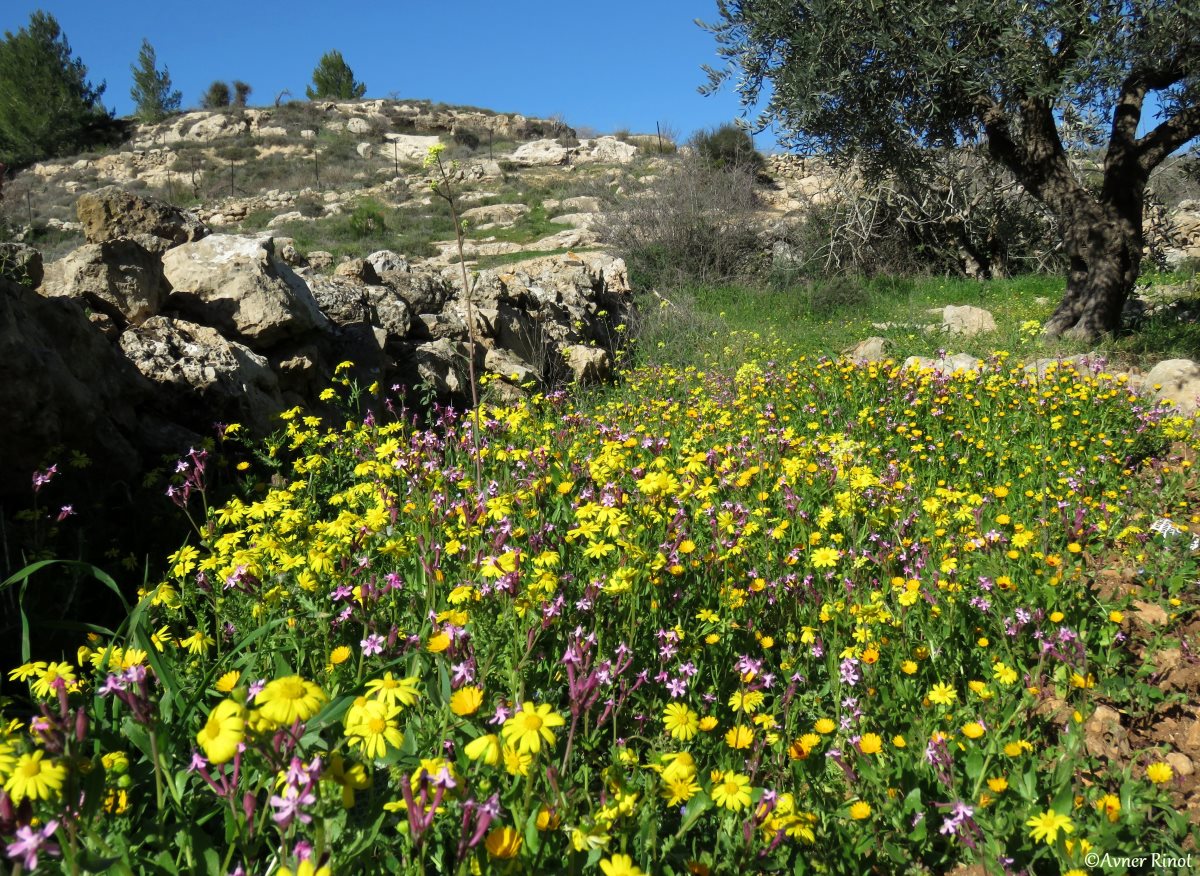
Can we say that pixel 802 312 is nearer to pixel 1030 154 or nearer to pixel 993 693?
pixel 1030 154

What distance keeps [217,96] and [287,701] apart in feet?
194

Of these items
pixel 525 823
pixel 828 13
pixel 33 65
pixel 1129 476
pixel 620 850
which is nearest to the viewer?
pixel 525 823

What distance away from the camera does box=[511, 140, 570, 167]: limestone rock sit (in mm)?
35500

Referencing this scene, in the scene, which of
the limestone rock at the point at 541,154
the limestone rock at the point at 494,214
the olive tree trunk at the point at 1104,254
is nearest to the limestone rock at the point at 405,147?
the limestone rock at the point at 541,154

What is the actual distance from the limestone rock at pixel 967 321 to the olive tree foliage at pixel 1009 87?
3.11 feet

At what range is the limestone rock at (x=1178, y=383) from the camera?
5.94 metres

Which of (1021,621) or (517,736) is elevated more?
(517,736)

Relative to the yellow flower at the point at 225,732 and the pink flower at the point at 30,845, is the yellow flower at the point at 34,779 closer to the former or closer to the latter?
the pink flower at the point at 30,845

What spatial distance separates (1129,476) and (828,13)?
5.83 m

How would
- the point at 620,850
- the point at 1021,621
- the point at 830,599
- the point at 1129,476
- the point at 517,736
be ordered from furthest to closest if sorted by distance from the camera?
1. the point at 1129,476
2. the point at 830,599
3. the point at 1021,621
4. the point at 620,850
5. the point at 517,736

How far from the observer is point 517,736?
148 centimetres

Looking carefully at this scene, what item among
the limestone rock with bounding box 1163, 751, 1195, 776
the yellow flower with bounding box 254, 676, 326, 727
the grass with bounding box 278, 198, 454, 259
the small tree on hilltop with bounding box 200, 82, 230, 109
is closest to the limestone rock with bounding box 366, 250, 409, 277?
the yellow flower with bounding box 254, 676, 326, 727

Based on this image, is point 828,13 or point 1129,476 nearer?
point 1129,476

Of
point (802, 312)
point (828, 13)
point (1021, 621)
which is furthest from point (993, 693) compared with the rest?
point (802, 312)
